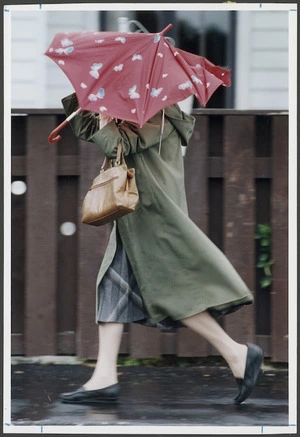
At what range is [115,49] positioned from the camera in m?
6.09

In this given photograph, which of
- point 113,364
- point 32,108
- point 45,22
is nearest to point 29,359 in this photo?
point 113,364

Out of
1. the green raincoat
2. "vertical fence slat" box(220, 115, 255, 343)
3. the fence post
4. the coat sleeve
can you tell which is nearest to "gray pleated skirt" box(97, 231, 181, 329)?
the green raincoat

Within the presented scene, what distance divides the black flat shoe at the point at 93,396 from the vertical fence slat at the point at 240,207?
1189 mm

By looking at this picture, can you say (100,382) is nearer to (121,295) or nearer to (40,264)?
(121,295)

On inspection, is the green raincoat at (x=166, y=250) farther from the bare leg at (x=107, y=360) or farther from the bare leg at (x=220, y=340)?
the bare leg at (x=107, y=360)

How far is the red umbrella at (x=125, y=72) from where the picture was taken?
5957 millimetres

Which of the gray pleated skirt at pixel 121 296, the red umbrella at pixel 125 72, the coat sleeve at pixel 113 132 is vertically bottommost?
the gray pleated skirt at pixel 121 296

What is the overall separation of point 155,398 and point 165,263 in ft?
2.80

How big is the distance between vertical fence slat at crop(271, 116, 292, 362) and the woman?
0.94m

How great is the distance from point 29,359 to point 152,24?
2.70 metres

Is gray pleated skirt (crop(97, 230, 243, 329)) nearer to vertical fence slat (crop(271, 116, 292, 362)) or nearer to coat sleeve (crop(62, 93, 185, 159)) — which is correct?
coat sleeve (crop(62, 93, 185, 159))

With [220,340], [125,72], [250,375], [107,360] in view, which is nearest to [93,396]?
[107,360]

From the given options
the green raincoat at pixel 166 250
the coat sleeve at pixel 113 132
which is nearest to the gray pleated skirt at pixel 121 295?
the green raincoat at pixel 166 250

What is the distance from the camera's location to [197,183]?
7379 mm
